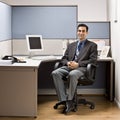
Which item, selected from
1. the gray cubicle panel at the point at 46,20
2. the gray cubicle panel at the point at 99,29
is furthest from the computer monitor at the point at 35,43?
the gray cubicle panel at the point at 99,29

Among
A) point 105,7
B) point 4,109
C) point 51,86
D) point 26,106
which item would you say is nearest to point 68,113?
point 26,106

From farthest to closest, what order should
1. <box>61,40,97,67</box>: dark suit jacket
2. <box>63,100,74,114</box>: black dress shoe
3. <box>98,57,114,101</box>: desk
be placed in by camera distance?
1. <box>98,57,114,101</box>: desk
2. <box>61,40,97,67</box>: dark suit jacket
3. <box>63,100,74,114</box>: black dress shoe

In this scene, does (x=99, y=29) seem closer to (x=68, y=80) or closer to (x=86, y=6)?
(x=86, y=6)

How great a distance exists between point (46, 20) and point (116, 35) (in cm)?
136

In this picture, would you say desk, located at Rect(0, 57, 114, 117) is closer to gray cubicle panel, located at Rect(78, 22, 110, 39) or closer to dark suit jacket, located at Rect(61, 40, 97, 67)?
dark suit jacket, located at Rect(61, 40, 97, 67)

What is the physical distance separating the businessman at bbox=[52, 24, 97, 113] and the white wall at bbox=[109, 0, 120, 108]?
44 cm

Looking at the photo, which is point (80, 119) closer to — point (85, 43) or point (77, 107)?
point (77, 107)

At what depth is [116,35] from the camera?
15.2ft

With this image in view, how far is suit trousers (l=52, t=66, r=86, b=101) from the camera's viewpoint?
4133 mm

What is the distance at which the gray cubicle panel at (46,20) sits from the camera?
5.27 metres

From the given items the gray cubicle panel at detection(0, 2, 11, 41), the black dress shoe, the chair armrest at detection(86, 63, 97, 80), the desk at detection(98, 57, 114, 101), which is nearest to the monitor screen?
the gray cubicle panel at detection(0, 2, 11, 41)

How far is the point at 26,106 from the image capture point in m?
3.94

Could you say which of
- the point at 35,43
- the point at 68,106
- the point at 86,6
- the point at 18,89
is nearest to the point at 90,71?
the point at 68,106

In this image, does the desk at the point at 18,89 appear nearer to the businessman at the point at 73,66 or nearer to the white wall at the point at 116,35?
the businessman at the point at 73,66
